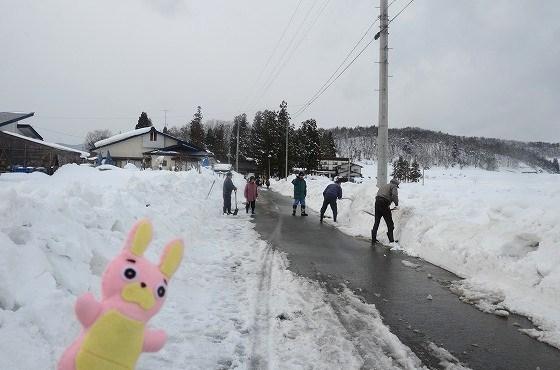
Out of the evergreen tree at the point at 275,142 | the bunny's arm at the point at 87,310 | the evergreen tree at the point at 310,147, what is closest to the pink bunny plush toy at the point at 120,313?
the bunny's arm at the point at 87,310

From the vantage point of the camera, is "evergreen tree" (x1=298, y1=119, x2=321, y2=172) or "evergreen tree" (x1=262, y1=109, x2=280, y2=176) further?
"evergreen tree" (x1=262, y1=109, x2=280, y2=176)

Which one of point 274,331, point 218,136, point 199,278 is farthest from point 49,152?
point 218,136

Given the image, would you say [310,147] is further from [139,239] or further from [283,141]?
[139,239]

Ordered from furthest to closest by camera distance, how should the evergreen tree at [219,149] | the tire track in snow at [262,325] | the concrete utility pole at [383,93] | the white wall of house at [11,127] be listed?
the evergreen tree at [219,149] → the white wall of house at [11,127] → the concrete utility pole at [383,93] → the tire track in snow at [262,325]

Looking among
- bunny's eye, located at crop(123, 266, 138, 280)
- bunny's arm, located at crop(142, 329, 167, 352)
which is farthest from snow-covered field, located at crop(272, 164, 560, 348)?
bunny's eye, located at crop(123, 266, 138, 280)

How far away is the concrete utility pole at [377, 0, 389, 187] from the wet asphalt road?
5286mm

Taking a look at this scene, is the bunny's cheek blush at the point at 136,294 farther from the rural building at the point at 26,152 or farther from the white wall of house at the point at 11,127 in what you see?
the white wall of house at the point at 11,127

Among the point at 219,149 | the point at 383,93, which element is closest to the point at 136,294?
the point at 383,93

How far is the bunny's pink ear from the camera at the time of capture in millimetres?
2139

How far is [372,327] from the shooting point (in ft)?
16.0

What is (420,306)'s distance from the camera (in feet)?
19.1

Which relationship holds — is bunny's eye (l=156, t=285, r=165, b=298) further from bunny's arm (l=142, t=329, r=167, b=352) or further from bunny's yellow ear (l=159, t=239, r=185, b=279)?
bunny's arm (l=142, t=329, r=167, b=352)

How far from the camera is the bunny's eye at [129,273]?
6.72ft

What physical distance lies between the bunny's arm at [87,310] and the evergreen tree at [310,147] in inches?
2470
